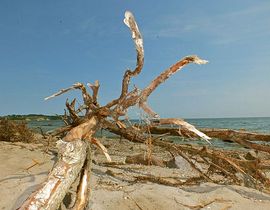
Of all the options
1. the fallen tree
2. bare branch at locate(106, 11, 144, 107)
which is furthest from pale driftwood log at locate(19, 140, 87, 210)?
bare branch at locate(106, 11, 144, 107)

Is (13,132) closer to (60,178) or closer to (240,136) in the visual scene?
(60,178)

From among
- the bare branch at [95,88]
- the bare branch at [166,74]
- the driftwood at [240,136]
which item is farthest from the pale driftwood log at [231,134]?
the bare branch at [95,88]

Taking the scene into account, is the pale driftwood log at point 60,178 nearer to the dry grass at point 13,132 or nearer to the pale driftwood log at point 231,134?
the pale driftwood log at point 231,134

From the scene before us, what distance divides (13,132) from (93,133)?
4935 millimetres

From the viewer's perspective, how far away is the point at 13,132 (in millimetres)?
7930

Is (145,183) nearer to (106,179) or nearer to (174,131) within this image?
(106,179)

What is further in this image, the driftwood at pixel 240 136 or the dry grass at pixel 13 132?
the dry grass at pixel 13 132

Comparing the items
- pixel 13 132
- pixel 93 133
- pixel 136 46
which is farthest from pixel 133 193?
pixel 13 132

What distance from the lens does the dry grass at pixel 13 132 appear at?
782cm

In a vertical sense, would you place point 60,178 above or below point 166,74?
below

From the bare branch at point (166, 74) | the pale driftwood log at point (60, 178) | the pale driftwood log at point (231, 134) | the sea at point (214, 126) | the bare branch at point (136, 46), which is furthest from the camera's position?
the sea at point (214, 126)

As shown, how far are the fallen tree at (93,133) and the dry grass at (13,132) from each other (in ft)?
12.8

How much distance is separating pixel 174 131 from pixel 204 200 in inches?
46.6

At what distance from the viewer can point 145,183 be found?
13.1 ft
